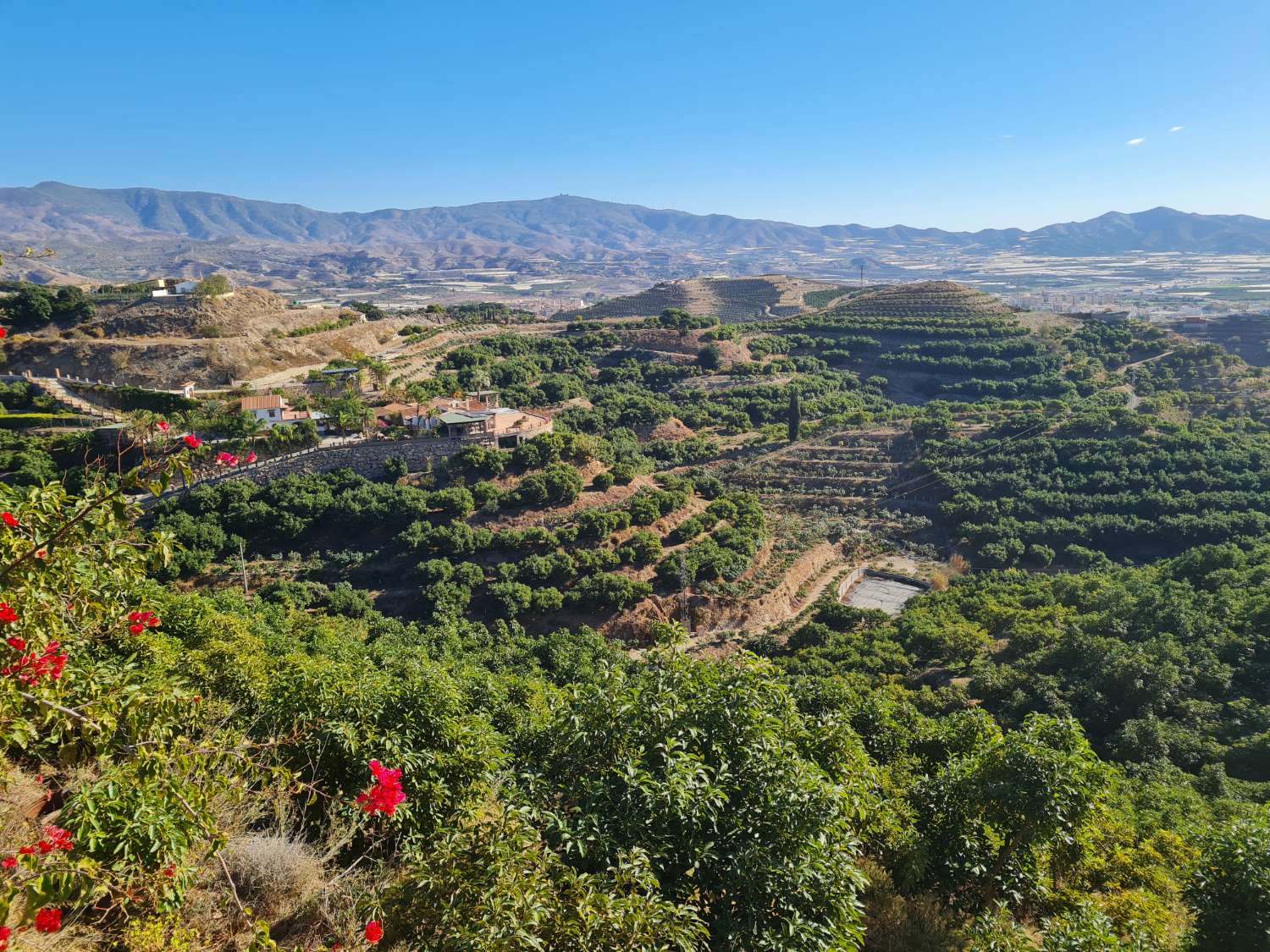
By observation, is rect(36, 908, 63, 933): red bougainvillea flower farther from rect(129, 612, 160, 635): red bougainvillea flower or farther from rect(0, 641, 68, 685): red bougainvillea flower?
rect(129, 612, 160, 635): red bougainvillea flower

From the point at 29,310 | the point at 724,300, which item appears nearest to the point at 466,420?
the point at 29,310

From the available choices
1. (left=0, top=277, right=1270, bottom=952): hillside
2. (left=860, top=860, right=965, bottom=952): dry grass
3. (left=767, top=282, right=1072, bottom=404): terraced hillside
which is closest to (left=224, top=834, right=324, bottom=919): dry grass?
(left=0, top=277, right=1270, bottom=952): hillside

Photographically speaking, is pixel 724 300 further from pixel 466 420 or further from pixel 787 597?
pixel 787 597

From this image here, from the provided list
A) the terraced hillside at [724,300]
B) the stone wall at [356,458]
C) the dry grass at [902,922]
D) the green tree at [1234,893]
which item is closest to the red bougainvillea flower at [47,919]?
the dry grass at [902,922]

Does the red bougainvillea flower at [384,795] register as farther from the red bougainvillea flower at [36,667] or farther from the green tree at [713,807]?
the red bougainvillea flower at [36,667]

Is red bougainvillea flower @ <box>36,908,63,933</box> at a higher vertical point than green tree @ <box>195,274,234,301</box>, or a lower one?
lower

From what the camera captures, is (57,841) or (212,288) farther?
(212,288)

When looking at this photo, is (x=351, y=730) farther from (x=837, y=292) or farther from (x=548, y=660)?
(x=837, y=292)
